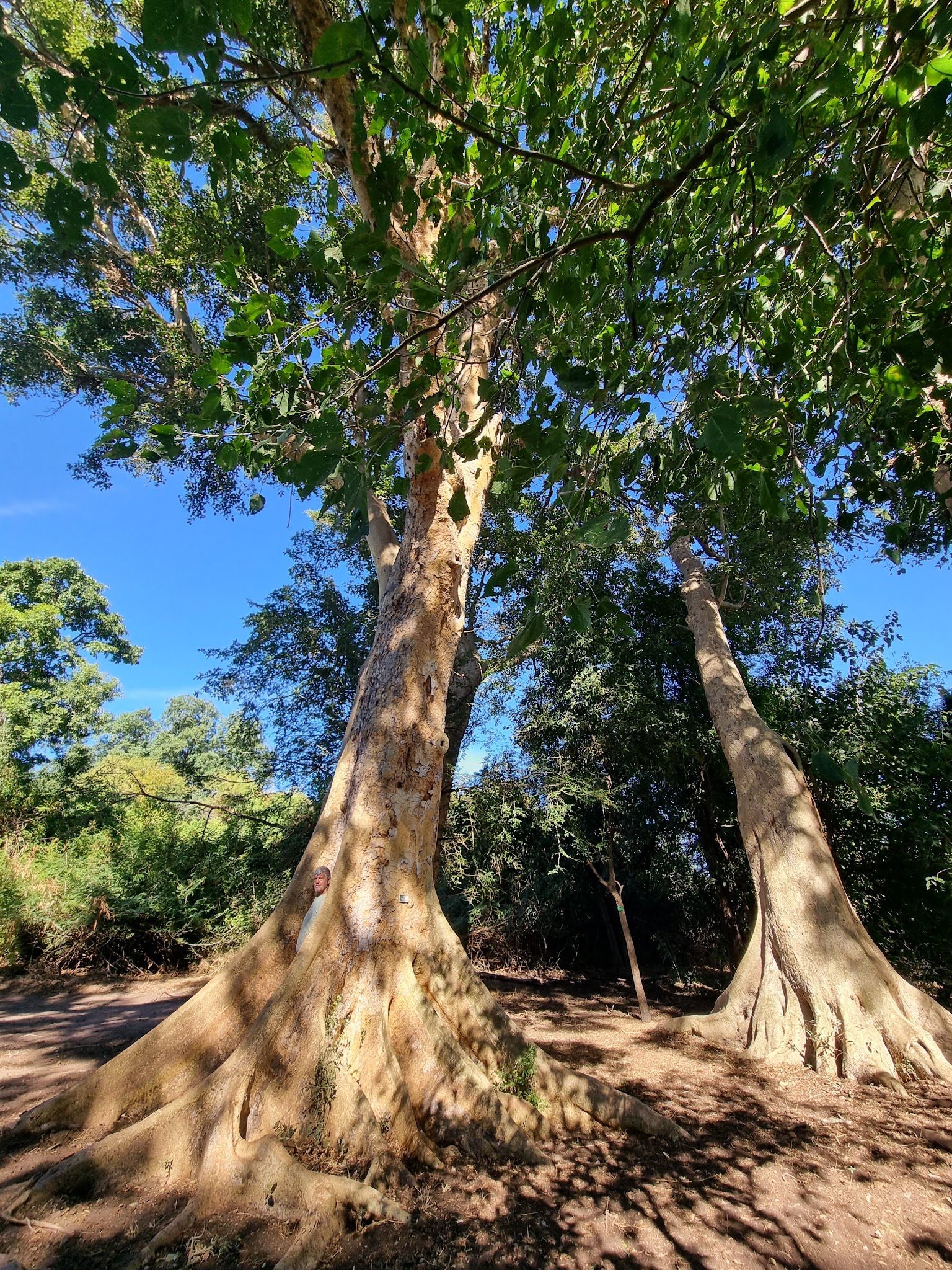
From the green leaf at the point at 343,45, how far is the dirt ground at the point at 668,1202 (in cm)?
381

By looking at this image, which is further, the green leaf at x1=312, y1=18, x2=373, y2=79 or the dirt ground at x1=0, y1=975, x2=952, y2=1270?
the dirt ground at x1=0, y1=975, x2=952, y2=1270

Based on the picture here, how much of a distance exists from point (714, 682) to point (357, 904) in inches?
234

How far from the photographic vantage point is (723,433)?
1.47m

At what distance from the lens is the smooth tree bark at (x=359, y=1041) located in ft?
8.48

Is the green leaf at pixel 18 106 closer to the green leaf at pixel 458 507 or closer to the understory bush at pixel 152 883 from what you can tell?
the green leaf at pixel 458 507

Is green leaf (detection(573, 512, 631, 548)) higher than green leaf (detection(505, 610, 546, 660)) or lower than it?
higher

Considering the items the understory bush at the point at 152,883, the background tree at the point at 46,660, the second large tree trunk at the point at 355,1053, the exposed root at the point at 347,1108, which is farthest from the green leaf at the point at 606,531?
the background tree at the point at 46,660

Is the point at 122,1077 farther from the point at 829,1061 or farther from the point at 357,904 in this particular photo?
the point at 829,1061

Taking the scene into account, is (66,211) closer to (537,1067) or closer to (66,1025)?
(537,1067)

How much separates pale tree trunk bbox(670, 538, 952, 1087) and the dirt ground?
0.30 metres

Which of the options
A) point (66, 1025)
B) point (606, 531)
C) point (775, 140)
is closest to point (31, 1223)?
point (606, 531)

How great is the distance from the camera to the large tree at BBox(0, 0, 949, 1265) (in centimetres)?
164

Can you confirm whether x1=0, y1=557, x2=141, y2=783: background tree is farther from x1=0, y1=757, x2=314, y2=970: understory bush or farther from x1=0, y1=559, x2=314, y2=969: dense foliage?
x1=0, y1=757, x2=314, y2=970: understory bush

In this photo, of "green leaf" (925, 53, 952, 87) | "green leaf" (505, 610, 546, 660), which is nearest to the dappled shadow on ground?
"green leaf" (505, 610, 546, 660)
